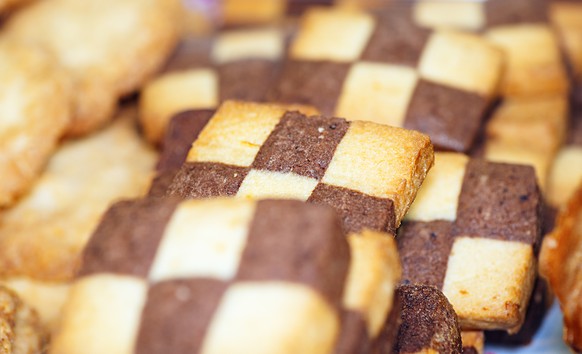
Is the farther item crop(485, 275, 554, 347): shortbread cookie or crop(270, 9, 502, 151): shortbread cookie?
crop(270, 9, 502, 151): shortbread cookie

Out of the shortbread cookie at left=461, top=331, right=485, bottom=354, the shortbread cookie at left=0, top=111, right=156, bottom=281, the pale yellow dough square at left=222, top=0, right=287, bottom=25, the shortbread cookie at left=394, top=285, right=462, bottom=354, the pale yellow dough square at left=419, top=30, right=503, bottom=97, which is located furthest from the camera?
the pale yellow dough square at left=222, top=0, right=287, bottom=25

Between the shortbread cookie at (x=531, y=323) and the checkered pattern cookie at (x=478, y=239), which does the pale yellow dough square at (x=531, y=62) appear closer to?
the checkered pattern cookie at (x=478, y=239)

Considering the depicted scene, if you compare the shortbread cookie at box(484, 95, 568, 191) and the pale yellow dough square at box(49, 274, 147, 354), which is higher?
the pale yellow dough square at box(49, 274, 147, 354)

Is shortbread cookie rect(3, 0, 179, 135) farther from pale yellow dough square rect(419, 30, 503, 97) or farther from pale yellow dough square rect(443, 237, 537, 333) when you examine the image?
pale yellow dough square rect(443, 237, 537, 333)

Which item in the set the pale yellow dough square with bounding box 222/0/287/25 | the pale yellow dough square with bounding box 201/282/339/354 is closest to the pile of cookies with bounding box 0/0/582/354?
the pale yellow dough square with bounding box 201/282/339/354

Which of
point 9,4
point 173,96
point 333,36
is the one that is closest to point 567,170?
point 333,36

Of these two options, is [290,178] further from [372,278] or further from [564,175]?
[564,175]

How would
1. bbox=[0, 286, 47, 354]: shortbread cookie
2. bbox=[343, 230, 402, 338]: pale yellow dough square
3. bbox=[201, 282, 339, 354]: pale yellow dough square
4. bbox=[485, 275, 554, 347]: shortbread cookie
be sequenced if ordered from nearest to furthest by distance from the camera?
1. bbox=[201, 282, 339, 354]: pale yellow dough square
2. bbox=[343, 230, 402, 338]: pale yellow dough square
3. bbox=[0, 286, 47, 354]: shortbread cookie
4. bbox=[485, 275, 554, 347]: shortbread cookie

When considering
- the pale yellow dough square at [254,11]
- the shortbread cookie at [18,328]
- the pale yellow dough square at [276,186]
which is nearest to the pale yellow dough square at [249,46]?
the pale yellow dough square at [254,11]
